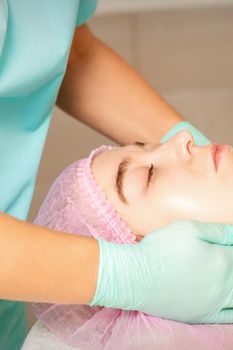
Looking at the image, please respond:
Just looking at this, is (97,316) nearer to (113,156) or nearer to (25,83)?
(113,156)

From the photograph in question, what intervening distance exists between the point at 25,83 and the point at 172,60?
1.62 m

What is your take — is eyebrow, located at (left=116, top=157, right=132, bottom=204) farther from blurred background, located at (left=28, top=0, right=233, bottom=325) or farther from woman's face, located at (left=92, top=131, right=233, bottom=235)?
blurred background, located at (left=28, top=0, right=233, bottom=325)

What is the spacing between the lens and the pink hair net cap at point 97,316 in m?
1.18

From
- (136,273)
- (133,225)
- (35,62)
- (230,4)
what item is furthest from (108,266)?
(230,4)

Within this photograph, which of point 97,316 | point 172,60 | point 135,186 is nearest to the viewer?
point 97,316

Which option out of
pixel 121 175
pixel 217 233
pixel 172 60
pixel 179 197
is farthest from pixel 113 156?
pixel 172 60

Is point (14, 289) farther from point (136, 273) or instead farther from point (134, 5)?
point (134, 5)

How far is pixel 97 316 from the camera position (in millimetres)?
1251

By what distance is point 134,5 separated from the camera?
3.32 meters

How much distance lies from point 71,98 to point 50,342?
63cm

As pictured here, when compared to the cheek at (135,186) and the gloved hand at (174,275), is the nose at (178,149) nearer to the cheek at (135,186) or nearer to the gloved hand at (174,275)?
the cheek at (135,186)

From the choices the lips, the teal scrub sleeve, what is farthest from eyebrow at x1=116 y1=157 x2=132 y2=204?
the teal scrub sleeve

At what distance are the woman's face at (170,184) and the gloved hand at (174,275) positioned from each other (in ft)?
0.35

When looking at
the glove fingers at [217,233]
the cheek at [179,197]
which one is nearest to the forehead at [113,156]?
the cheek at [179,197]
